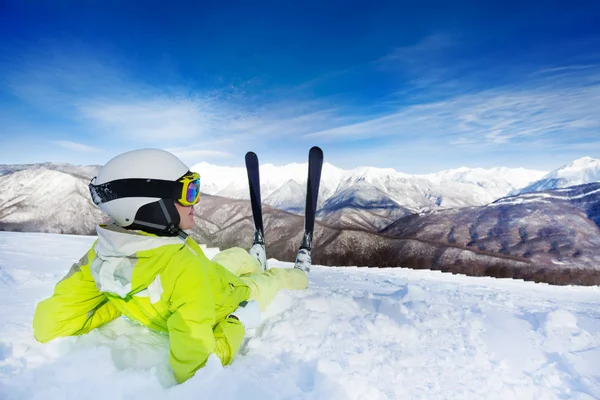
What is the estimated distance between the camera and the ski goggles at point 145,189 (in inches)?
98.6

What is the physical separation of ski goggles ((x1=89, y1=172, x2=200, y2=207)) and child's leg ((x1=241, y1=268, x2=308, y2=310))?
187cm

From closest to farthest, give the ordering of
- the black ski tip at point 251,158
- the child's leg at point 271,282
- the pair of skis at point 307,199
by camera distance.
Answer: the child's leg at point 271,282 < the pair of skis at point 307,199 < the black ski tip at point 251,158

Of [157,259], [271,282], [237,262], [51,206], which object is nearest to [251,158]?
[237,262]

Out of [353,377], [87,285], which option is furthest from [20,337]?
[353,377]

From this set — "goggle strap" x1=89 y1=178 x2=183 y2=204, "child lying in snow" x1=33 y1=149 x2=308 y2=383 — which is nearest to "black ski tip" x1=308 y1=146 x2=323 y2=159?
"child lying in snow" x1=33 y1=149 x2=308 y2=383

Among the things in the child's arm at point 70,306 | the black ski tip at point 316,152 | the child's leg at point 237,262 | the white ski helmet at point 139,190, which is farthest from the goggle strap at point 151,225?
the black ski tip at point 316,152

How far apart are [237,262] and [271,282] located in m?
0.62

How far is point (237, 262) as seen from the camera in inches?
190

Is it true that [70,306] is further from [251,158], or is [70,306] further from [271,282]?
[251,158]

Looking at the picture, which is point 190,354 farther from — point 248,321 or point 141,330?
point 141,330

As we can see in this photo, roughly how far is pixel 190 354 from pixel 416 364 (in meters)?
2.11

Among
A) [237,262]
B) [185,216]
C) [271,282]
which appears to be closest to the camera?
[185,216]

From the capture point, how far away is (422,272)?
10953 millimetres

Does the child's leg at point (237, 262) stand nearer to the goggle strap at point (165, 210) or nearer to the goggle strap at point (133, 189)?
the goggle strap at point (165, 210)
